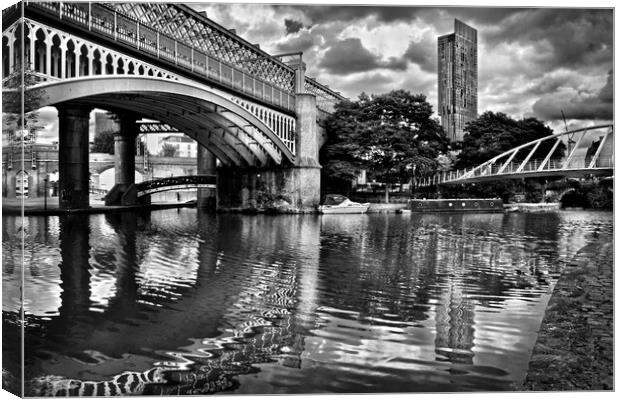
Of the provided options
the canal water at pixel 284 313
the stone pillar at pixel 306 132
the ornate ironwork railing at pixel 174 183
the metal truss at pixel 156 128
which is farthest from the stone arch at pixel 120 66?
the metal truss at pixel 156 128

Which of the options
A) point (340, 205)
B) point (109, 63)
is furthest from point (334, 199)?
point (109, 63)

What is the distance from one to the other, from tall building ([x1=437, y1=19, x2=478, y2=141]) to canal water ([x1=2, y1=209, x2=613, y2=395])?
201 cm

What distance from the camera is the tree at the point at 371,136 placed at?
19.9 meters

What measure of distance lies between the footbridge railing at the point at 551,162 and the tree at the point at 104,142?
2673cm

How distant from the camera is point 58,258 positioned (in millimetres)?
9266

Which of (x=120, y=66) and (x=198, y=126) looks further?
(x=198, y=126)

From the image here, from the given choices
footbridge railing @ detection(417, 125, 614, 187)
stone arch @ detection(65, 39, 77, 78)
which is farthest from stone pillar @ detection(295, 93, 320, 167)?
stone arch @ detection(65, 39, 77, 78)

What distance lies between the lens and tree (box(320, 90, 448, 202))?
19.9 meters

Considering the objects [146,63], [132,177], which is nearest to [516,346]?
[146,63]

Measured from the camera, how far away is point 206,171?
1316 inches

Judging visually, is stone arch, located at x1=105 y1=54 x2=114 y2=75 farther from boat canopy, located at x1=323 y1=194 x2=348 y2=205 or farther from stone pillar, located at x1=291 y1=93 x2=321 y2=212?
boat canopy, located at x1=323 y1=194 x2=348 y2=205

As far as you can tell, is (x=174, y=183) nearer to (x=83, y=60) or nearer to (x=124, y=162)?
(x=124, y=162)

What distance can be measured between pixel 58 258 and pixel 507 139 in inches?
339

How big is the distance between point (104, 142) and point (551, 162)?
33561 millimetres
